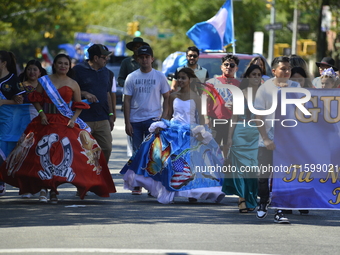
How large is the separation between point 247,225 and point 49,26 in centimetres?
3636

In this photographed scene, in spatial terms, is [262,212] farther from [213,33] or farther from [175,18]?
[175,18]

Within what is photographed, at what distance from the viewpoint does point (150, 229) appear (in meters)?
8.07

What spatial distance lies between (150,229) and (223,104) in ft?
7.82

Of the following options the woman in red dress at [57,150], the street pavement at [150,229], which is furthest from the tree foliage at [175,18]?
the street pavement at [150,229]

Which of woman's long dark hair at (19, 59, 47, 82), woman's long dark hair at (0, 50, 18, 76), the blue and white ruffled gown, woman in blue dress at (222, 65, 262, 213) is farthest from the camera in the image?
woman's long dark hair at (19, 59, 47, 82)

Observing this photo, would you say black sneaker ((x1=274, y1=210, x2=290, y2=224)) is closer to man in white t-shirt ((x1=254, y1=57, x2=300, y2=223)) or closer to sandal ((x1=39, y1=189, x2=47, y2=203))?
man in white t-shirt ((x1=254, y1=57, x2=300, y2=223))

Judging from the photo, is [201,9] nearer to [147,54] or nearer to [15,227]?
[147,54]

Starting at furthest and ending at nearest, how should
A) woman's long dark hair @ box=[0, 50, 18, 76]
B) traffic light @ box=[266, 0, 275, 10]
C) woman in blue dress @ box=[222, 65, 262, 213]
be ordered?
traffic light @ box=[266, 0, 275, 10]
woman's long dark hair @ box=[0, 50, 18, 76]
woman in blue dress @ box=[222, 65, 262, 213]

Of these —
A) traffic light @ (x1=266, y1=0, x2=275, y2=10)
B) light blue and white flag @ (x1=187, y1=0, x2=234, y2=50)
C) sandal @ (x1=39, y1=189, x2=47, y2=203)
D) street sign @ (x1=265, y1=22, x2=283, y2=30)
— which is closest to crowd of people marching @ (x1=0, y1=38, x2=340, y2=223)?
sandal @ (x1=39, y1=189, x2=47, y2=203)

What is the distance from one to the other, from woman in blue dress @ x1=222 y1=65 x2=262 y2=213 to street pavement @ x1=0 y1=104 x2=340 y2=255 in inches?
8.8

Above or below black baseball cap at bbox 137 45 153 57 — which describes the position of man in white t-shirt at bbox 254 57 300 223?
below

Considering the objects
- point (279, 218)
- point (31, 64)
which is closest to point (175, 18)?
point (31, 64)

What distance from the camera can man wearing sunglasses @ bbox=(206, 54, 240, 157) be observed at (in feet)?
32.4

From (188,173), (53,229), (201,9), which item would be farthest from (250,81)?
(201,9)
